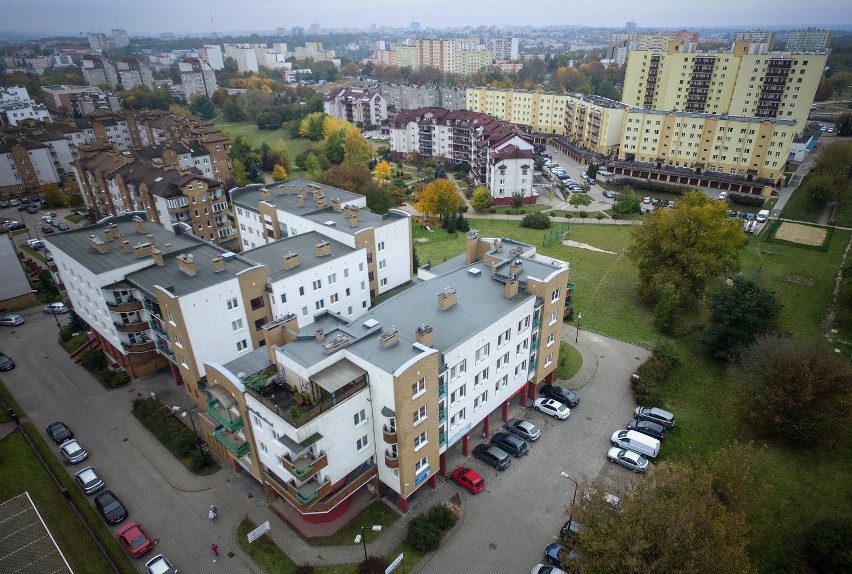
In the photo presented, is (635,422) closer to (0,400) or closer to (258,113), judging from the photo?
(0,400)

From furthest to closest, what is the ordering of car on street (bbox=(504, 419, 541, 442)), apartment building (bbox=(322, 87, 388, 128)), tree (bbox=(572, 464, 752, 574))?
apartment building (bbox=(322, 87, 388, 128))
car on street (bbox=(504, 419, 541, 442))
tree (bbox=(572, 464, 752, 574))

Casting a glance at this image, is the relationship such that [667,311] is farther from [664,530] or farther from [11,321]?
[11,321]

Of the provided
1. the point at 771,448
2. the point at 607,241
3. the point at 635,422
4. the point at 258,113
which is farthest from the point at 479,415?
the point at 258,113

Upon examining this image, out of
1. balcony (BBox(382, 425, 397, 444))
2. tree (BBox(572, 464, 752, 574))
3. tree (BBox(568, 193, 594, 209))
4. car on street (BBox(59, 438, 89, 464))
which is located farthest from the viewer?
tree (BBox(568, 193, 594, 209))

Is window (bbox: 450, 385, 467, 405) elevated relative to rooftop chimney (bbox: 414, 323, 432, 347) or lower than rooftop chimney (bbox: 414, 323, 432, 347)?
lower

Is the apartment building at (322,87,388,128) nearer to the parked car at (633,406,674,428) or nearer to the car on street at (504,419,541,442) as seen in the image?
the car on street at (504,419,541,442)

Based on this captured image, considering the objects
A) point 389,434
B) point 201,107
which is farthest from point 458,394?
point 201,107

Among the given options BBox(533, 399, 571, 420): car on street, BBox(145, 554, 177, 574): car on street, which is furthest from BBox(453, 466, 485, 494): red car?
BBox(145, 554, 177, 574): car on street
